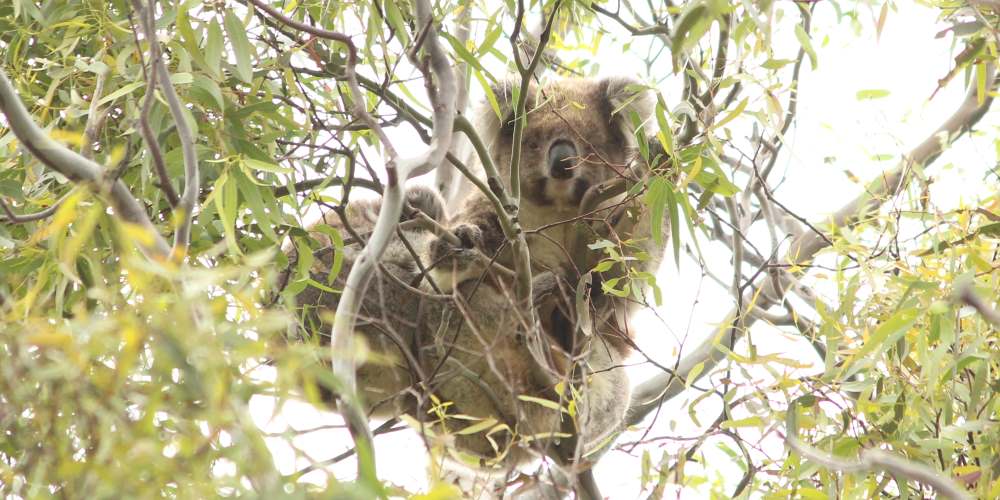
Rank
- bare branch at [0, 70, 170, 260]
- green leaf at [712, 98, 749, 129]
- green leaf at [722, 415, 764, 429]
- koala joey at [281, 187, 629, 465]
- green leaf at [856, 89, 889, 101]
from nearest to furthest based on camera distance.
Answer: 1. bare branch at [0, 70, 170, 260]
2. green leaf at [722, 415, 764, 429]
3. green leaf at [712, 98, 749, 129]
4. green leaf at [856, 89, 889, 101]
5. koala joey at [281, 187, 629, 465]

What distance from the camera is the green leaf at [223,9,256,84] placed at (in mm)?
2059

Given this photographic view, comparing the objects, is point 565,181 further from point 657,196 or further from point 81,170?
point 81,170

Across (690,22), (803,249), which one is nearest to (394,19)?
(690,22)

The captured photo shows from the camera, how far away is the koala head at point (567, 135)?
3314 millimetres

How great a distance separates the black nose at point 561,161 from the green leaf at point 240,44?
52.7 inches

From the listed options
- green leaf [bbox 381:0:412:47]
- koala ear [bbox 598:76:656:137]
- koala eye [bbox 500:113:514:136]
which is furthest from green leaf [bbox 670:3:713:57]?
koala eye [bbox 500:113:514:136]

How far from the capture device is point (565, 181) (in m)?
3.31

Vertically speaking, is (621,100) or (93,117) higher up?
(93,117)

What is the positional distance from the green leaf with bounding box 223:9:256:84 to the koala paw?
990 millimetres

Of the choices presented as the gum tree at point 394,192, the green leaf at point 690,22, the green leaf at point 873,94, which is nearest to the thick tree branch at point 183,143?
the gum tree at point 394,192

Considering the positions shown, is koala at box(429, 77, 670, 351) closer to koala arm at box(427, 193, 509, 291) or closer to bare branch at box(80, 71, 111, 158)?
koala arm at box(427, 193, 509, 291)

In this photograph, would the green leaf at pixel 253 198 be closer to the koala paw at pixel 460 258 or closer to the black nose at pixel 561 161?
the koala paw at pixel 460 258

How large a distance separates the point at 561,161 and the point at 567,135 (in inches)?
7.7

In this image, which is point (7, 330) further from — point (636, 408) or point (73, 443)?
point (636, 408)
